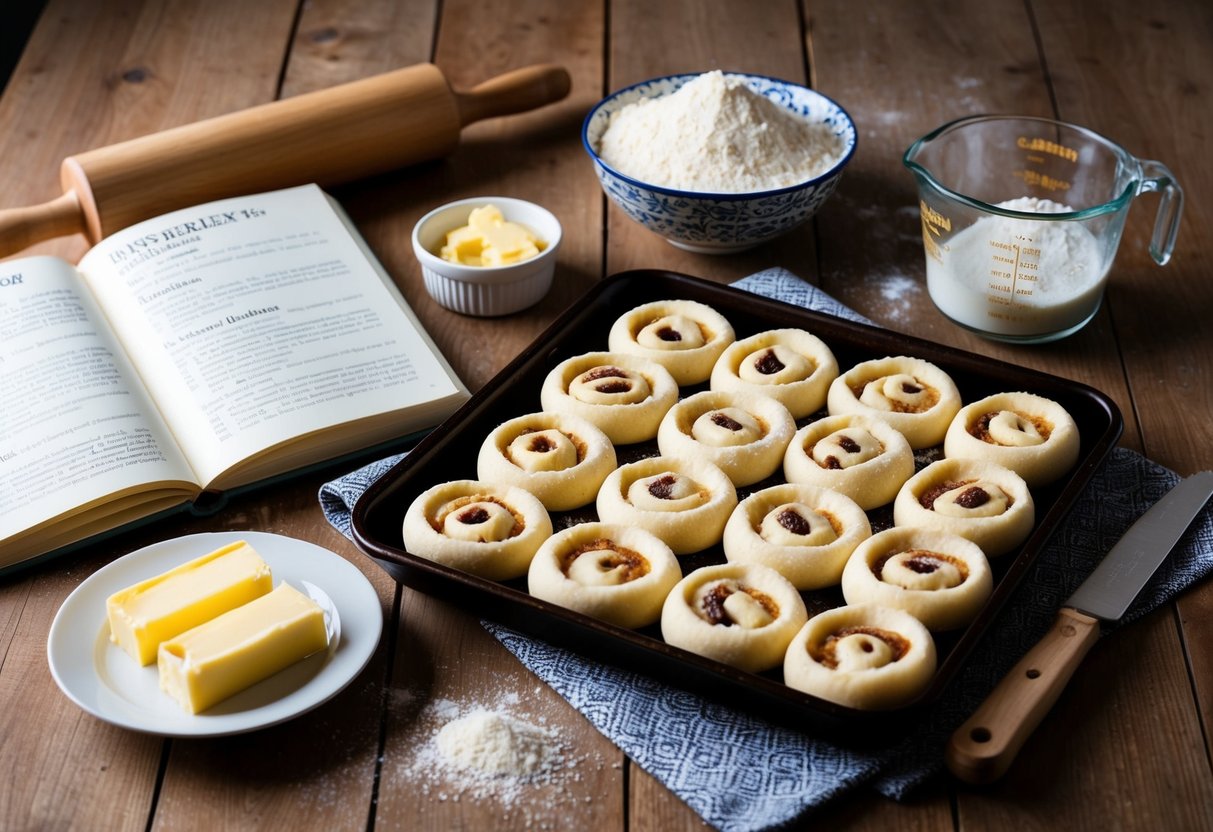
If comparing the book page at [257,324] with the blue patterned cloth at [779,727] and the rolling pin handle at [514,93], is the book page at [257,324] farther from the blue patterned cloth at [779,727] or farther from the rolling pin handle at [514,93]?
the rolling pin handle at [514,93]

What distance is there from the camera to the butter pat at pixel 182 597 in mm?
1115

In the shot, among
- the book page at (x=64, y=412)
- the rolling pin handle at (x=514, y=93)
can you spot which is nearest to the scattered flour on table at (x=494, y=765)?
the book page at (x=64, y=412)

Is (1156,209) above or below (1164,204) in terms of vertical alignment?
below

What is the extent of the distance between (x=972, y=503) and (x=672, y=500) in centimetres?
30

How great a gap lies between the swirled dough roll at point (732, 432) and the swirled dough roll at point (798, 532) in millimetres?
60

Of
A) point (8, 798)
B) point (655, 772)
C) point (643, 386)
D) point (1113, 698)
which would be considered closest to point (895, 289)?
point (643, 386)

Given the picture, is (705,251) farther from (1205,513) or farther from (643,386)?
(1205,513)

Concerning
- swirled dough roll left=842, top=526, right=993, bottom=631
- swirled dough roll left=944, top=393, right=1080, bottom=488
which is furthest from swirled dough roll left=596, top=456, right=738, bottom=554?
swirled dough roll left=944, top=393, right=1080, bottom=488

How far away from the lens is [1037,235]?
155 cm

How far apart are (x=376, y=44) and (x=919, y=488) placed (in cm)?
147

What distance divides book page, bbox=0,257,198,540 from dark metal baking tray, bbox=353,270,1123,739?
28 centimetres

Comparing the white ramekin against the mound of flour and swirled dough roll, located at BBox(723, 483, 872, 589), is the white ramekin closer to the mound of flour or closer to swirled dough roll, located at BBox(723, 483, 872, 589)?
swirled dough roll, located at BBox(723, 483, 872, 589)

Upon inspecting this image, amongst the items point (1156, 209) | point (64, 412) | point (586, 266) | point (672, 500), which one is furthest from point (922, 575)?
point (1156, 209)

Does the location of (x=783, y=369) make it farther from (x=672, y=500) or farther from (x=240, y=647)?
(x=240, y=647)
